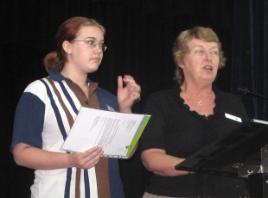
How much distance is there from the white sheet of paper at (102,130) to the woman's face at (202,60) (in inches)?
25.4

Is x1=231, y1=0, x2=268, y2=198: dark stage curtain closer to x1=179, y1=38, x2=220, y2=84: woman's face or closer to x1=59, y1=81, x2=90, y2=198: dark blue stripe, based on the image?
x1=179, y1=38, x2=220, y2=84: woman's face

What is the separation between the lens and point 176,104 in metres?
2.42

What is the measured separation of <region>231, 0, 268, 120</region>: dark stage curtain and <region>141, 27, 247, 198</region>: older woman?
1.66 m

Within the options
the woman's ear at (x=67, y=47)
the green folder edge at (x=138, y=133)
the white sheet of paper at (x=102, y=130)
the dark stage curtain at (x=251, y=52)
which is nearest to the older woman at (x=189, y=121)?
the green folder edge at (x=138, y=133)

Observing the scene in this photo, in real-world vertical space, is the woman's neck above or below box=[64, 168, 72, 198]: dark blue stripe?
above

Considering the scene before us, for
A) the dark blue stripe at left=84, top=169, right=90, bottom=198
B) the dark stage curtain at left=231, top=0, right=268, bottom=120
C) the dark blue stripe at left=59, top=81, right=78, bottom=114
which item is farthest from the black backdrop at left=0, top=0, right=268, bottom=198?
the dark blue stripe at left=84, top=169, right=90, bottom=198

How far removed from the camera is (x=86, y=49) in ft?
7.15

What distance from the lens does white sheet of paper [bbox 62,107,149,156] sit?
1.83 metres

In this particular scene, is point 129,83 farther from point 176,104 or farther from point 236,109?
point 236,109

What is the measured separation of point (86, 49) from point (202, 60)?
0.64 metres

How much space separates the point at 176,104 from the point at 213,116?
0.19m

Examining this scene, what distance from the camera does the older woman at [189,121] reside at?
2189 mm

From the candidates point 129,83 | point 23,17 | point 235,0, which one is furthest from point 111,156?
point 235,0

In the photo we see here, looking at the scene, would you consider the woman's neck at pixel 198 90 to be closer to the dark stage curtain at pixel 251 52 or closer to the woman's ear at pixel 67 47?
the woman's ear at pixel 67 47
